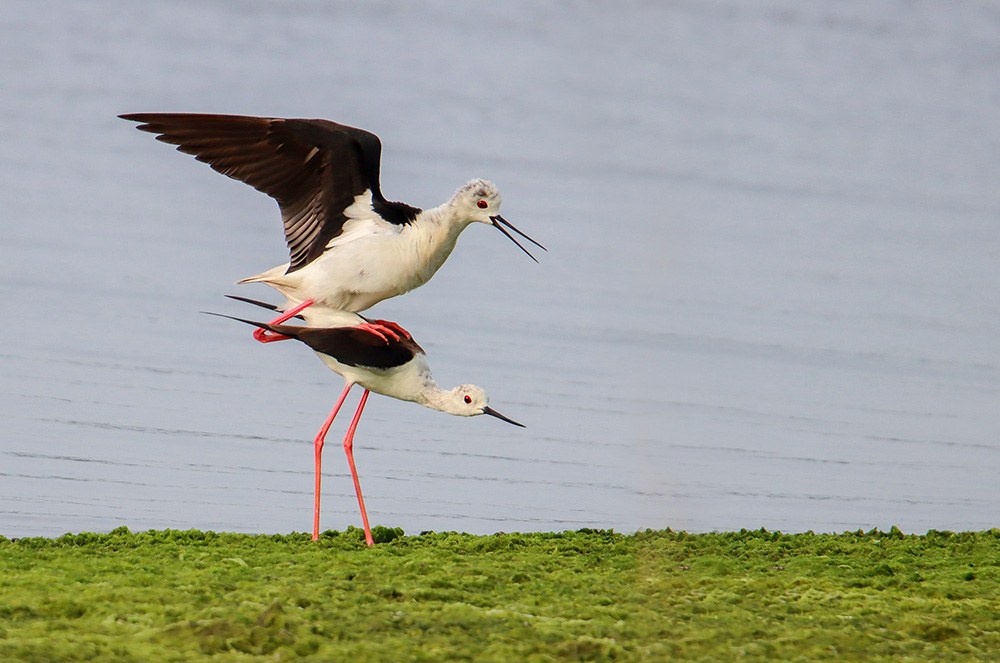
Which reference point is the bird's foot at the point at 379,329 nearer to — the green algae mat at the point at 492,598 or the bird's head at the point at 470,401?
the bird's head at the point at 470,401

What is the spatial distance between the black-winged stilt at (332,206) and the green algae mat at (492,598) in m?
1.04

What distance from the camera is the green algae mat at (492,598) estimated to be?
2.73 meters

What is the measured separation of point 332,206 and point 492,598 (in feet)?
6.15

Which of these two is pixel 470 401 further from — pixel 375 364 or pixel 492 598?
pixel 492 598

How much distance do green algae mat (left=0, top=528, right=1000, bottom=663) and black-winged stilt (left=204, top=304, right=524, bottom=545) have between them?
525 millimetres

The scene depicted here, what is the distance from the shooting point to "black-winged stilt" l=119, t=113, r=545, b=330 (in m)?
4.48

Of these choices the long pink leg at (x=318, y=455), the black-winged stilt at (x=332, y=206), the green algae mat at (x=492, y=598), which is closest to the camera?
the green algae mat at (x=492, y=598)

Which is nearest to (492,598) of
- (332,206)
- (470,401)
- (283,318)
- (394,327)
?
(470,401)

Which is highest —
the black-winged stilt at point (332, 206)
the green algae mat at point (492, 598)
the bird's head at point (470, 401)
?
the black-winged stilt at point (332, 206)

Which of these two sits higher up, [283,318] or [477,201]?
[477,201]

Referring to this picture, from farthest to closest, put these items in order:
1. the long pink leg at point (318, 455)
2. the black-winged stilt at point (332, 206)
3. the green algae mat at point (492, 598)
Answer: the long pink leg at point (318, 455) < the black-winged stilt at point (332, 206) < the green algae mat at point (492, 598)

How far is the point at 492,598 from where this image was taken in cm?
341

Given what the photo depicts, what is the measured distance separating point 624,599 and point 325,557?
1.19m

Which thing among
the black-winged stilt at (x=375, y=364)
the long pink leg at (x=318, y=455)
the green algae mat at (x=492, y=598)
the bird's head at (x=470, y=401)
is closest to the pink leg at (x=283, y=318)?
the black-winged stilt at (x=375, y=364)
